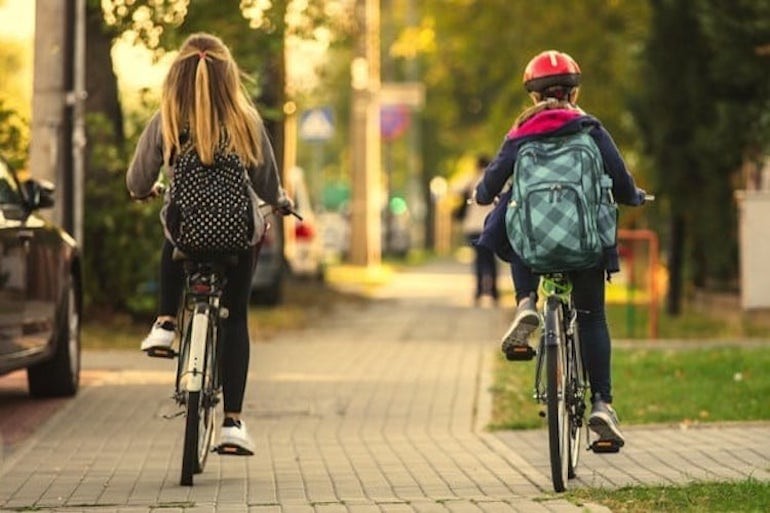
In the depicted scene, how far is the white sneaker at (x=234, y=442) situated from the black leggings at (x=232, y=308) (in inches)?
5.1

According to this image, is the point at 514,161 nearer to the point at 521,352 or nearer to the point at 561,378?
the point at 521,352

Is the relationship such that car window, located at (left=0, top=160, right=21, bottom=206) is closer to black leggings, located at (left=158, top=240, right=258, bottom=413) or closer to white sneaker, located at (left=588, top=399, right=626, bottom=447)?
black leggings, located at (left=158, top=240, right=258, bottom=413)

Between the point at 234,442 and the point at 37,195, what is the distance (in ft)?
11.8

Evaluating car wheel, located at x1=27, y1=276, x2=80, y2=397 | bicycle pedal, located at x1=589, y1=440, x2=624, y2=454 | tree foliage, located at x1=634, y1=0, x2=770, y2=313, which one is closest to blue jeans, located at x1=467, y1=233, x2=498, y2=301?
tree foliage, located at x1=634, y1=0, x2=770, y2=313

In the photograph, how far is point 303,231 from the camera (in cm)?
3266

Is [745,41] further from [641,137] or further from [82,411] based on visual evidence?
[82,411]

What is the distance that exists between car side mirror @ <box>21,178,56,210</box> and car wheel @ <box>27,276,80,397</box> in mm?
877

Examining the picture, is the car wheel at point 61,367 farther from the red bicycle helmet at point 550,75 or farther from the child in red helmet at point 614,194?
the red bicycle helmet at point 550,75

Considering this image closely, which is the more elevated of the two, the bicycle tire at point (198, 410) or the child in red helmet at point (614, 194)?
the child in red helmet at point (614, 194)

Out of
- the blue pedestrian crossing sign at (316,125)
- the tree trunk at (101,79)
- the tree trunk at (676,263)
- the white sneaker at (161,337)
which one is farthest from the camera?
the blue pedestrian crossing sign at (316,125)

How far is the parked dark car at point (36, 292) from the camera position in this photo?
38.5 ft

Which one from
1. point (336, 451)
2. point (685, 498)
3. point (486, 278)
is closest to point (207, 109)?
point (336, 451)

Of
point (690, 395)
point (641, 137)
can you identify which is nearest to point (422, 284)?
point (641, 137)

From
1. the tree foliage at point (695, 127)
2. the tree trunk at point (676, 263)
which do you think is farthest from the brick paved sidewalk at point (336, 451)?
the tree trunk at point (676, 263)
